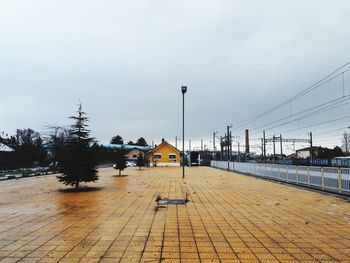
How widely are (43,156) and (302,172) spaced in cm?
4077

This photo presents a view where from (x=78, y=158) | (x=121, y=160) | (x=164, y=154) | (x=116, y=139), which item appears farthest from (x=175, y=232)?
(x=116, y=139)

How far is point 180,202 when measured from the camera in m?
11.3

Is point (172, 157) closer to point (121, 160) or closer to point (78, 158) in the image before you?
point (121, 160)

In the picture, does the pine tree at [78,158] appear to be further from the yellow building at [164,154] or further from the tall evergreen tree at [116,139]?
the tall evergreen tree at [116,139]

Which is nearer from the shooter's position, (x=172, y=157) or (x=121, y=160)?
(x=121, y=160)

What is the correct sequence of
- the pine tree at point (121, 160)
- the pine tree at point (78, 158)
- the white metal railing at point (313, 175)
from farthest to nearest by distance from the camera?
the pine tree at point (121, 160) → the pine tree at point (78, 158) → the white metal railing at point (313, 175)

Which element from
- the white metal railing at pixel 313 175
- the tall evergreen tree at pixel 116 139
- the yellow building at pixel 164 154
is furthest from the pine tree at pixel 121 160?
the tall evergreen tree at pixel 116 139

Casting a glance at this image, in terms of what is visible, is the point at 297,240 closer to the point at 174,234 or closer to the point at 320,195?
the point at 174,234

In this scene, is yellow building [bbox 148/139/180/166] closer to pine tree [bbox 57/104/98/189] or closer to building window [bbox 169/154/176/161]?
building window [bbox 169/154/176/161]

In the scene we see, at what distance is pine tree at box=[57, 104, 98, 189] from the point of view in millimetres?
15758

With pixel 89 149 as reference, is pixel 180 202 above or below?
below

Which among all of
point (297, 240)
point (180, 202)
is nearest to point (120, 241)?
point (297, 240)

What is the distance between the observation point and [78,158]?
15805 mm

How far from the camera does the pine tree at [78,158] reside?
15.8 meters
